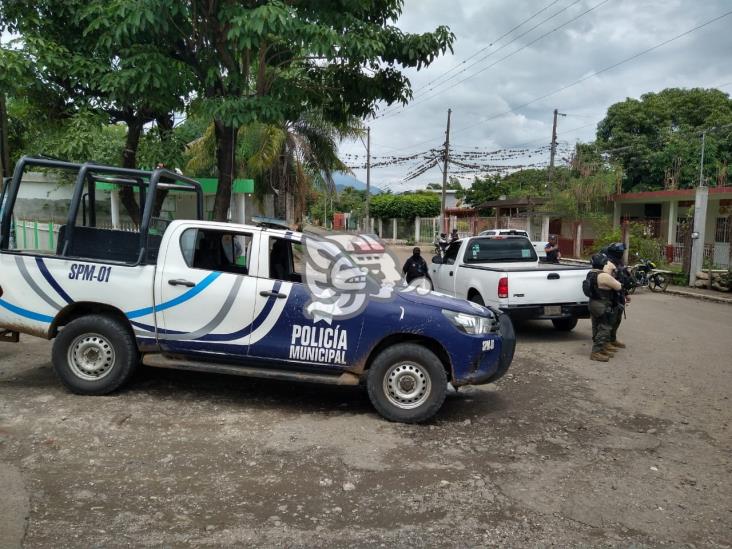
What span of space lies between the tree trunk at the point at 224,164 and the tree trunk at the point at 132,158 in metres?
1.35

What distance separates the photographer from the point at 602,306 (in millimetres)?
7906

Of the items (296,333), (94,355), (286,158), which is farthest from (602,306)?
(286,158)

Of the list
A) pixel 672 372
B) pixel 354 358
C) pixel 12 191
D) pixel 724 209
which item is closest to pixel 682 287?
pixel 724 209

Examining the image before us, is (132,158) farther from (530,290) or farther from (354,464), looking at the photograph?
(354,464)

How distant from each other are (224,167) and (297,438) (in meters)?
6.07

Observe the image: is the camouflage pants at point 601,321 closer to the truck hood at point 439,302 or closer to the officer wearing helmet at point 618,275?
the officer wearing helmet at point 618,275

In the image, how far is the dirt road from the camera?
3445mm

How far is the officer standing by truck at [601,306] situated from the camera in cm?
791

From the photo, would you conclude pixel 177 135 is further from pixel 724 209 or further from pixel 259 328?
pixel 724 209

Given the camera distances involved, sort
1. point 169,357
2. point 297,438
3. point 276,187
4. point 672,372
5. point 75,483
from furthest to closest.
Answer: point 276,187, point 672,372, point 169,357, point 297,438, point 75,483

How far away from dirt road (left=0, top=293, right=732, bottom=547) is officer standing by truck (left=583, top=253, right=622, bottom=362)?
3.49ft

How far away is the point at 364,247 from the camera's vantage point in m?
9.49

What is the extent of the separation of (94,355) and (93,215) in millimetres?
2003

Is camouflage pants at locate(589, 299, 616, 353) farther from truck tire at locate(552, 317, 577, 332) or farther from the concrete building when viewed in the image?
the concrete building
